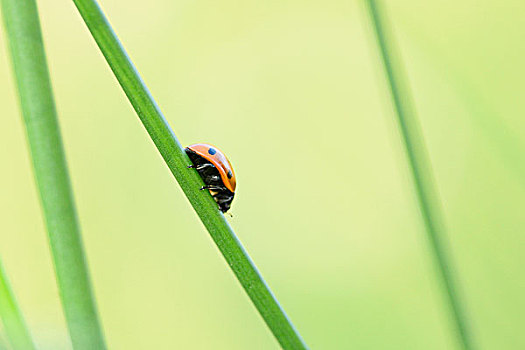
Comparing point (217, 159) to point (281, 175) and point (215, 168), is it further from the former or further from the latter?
point (281, 175)

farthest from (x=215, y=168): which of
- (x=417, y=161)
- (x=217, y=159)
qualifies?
(x=417, y=161)

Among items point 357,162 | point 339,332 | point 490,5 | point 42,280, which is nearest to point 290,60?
point 357,162

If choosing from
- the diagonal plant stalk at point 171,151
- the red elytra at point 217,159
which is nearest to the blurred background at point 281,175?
the red elytra at point 217,159

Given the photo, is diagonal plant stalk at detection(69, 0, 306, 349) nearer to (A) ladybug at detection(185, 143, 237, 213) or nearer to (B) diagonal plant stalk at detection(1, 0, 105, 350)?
(B) diagonal plant stalk at detection(1, 0, 105, 350)

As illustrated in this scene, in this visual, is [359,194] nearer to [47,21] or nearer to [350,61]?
[350,61]

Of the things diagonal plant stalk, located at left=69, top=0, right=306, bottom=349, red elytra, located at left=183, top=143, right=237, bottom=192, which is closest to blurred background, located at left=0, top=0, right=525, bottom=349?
red elytra, located at left=183, top=143, right=237, bottom=192
